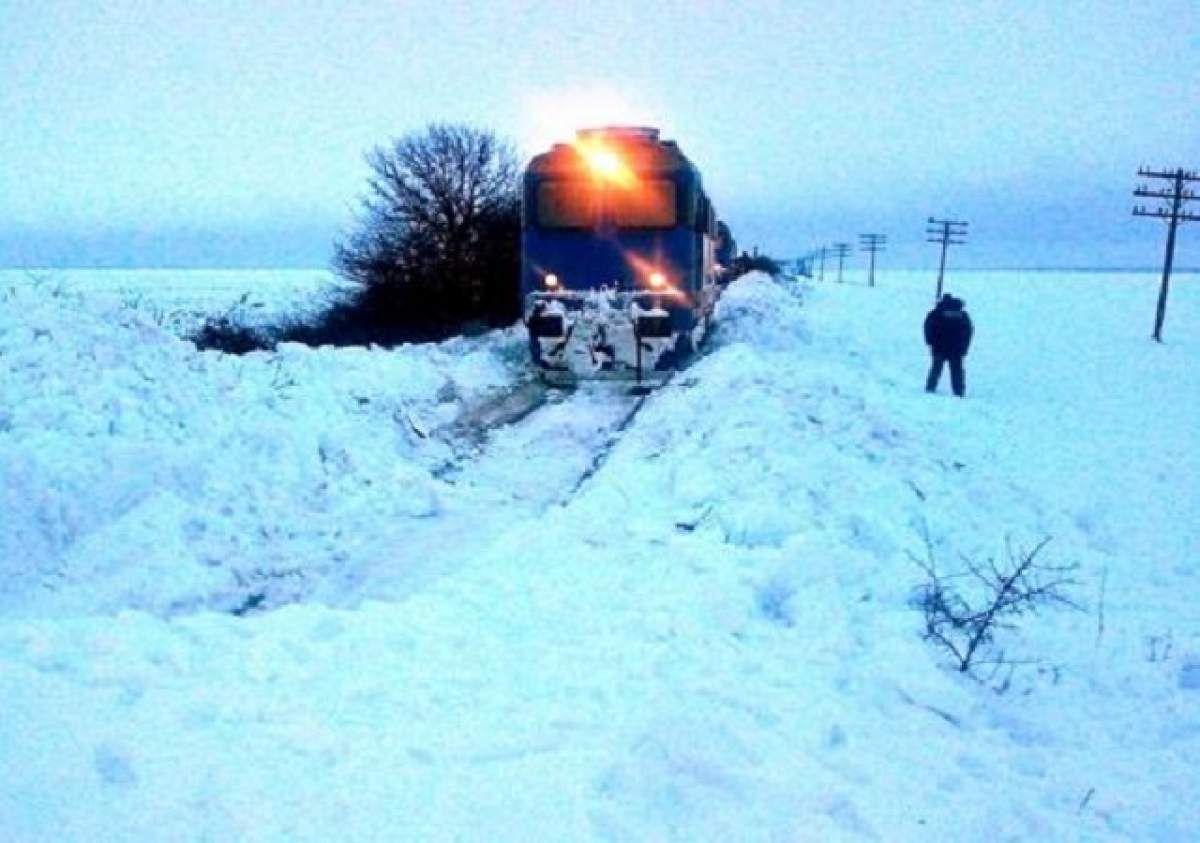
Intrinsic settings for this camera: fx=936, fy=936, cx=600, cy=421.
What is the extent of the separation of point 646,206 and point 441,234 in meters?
10.8

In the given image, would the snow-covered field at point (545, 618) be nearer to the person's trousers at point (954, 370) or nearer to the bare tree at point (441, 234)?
the person's trousers at point (954, 370)

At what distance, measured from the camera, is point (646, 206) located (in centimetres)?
1622

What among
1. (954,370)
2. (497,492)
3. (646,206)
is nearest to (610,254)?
(646,206)

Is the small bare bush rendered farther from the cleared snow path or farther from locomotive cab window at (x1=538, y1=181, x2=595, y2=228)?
locomotive cab window at (x1=538, y1=181, x2=595, y2=228)

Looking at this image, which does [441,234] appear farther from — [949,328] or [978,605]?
[978,605]

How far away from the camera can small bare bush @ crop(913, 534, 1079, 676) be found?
230 inches

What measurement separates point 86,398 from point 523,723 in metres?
5.33

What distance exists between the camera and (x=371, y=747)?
3.78 metres

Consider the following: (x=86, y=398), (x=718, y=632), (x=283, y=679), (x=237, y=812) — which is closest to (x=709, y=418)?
(x=718, y=632)

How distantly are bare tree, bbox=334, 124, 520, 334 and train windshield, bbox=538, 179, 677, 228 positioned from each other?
8.74 metres

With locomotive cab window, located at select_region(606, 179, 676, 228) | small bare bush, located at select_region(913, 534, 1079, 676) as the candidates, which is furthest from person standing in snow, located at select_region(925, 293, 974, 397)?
small bare bush, located at select_region(913, 534, 1079, 676)

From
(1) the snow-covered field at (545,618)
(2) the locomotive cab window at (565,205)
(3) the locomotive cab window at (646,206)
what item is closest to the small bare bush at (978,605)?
(1) the snow-covered field at (545,618)

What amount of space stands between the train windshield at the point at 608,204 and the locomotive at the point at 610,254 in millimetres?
17

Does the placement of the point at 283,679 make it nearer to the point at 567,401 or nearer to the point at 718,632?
the point at 718,632
